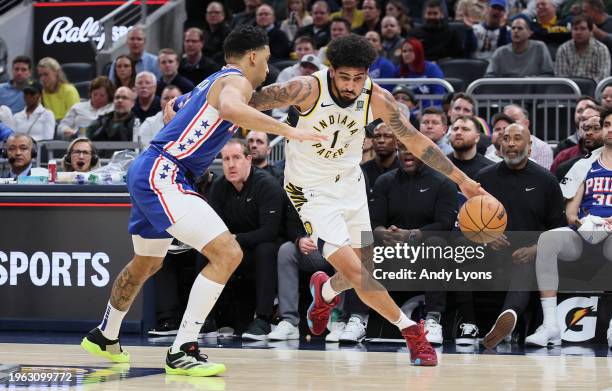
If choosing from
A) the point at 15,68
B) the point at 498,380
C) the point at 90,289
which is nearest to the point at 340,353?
the point at 498,380

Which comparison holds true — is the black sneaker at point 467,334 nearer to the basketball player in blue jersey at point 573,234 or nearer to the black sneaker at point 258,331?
the basketball player in blue jersey at point 573,234

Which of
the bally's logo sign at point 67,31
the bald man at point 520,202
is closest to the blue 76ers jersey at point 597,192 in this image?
the bald man at point 520,202

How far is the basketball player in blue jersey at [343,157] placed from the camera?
7.31 metres

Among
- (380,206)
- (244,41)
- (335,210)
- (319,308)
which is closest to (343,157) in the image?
(335,210)

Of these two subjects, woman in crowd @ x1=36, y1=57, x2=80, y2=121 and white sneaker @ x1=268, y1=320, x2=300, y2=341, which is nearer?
white sneaker @ x1=268, y1=320, x2=300, y2=341

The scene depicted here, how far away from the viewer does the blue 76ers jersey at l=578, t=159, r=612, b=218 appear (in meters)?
9.57

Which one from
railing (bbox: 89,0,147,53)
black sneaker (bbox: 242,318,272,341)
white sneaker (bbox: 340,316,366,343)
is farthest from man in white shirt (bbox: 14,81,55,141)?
white sneaker (bbox: 340,316,366,343)

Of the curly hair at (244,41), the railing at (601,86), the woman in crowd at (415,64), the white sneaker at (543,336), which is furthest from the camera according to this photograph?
the woman in crowd at (415,64)

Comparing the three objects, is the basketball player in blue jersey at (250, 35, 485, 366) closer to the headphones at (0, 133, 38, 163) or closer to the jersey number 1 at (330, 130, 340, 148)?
the jersey number 1 at (330, 130, 340, 148)

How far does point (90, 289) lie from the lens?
997 centimetres

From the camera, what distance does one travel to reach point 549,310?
29.8 ft

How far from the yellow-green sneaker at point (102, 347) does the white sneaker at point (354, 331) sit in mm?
2337

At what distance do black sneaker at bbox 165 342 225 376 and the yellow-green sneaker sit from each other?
0.78 metres

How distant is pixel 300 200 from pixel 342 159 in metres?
0.42
